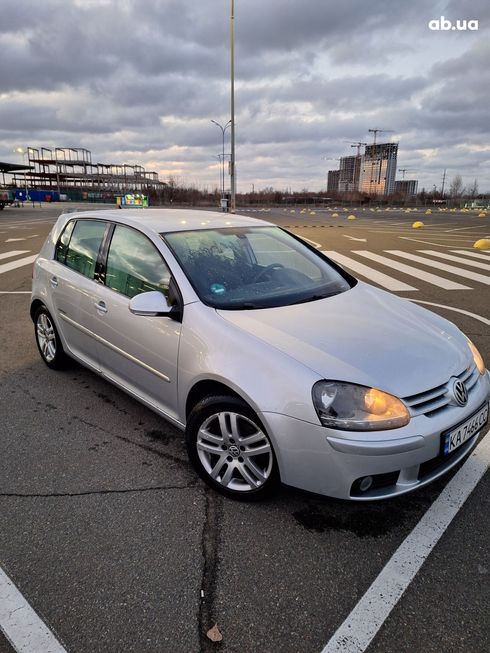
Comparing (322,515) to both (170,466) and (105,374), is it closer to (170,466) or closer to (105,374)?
(170,466)

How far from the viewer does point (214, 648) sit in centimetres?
181

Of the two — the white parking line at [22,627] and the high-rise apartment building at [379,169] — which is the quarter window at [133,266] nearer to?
the white parking line at [22,627]

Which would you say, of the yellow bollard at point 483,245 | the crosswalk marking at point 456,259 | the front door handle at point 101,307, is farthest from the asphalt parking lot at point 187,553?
the yellow bollard at point 483,245

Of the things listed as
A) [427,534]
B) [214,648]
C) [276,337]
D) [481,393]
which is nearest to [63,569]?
[214,648]

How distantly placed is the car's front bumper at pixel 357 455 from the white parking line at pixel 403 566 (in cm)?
29

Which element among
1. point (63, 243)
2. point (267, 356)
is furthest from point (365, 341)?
point (63, 243)

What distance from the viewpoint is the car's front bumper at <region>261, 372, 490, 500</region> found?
219 cm

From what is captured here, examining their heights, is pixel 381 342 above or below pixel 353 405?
above

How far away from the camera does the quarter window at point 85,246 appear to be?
379cm

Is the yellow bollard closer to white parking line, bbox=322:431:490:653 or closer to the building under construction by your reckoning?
white parking line, bbox=322:431:490:653

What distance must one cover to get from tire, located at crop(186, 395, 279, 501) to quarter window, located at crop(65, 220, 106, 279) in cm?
173

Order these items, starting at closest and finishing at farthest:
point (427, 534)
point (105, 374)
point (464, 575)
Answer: point (464, 575)
point (427, 534)
point (105, 374)

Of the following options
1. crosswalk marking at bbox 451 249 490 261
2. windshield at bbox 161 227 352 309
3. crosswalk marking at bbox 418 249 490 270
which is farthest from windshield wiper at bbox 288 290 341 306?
crosswalk marking at bbox 451 249 490 261

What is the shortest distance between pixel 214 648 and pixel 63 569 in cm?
83
